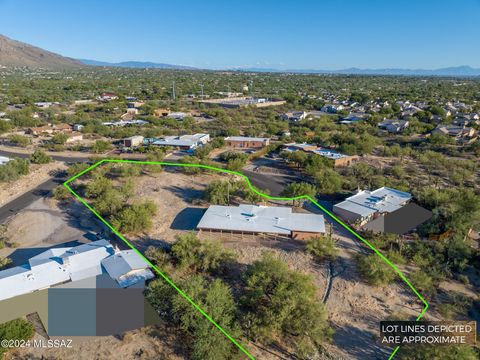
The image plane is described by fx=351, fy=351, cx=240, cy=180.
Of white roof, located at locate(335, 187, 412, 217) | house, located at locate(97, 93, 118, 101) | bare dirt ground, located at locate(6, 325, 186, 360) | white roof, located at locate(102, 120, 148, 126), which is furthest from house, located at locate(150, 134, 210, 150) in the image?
house, located at locate(97, 93, 118, 101)

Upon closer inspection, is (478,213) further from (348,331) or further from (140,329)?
(140,329)

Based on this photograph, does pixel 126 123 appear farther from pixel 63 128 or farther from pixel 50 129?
pixel 50 129

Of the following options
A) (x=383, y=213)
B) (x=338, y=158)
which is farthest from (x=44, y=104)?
(x=383, y=213)

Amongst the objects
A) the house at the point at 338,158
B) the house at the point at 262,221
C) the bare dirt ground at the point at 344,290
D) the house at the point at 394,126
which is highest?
the house at the point at 394,126

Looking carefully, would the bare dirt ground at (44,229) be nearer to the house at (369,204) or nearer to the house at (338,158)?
the house at (369,204)

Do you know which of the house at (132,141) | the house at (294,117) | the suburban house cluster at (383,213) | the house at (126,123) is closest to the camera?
the suburban house cluster at (383,213)

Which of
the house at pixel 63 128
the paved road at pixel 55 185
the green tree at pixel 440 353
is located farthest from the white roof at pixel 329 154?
the house at pixel 63 128
